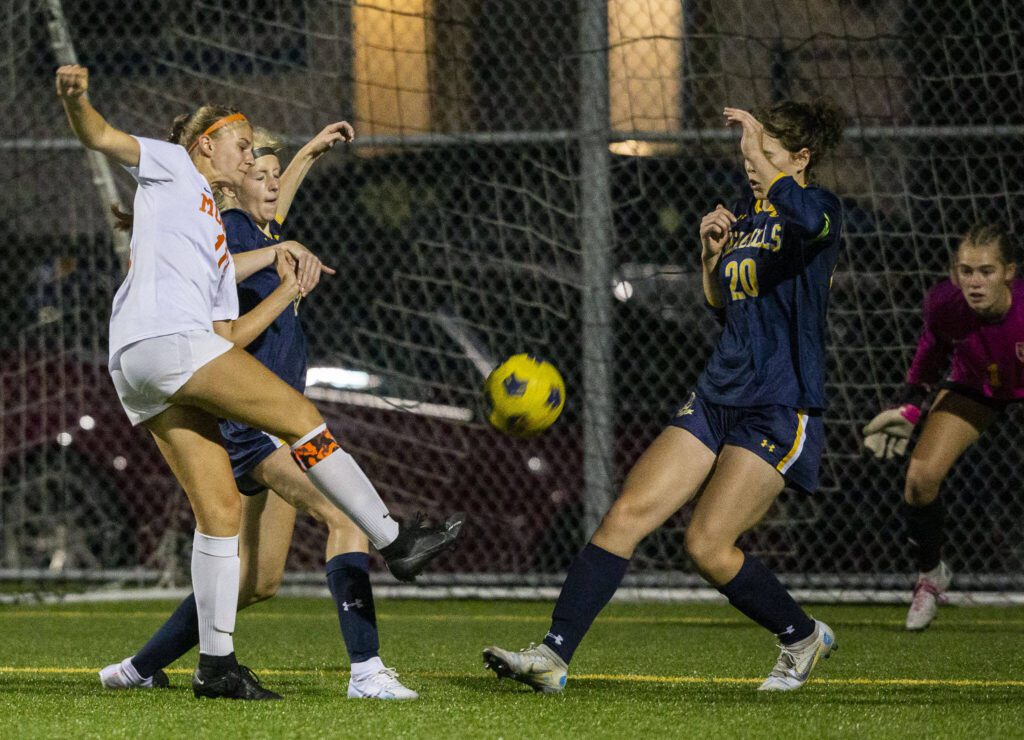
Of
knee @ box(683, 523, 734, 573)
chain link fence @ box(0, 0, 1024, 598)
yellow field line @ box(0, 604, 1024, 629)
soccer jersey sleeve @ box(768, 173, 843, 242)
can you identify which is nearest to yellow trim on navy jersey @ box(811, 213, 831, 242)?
soccer jersey sleeve @ box(768, 173, 843, 242)

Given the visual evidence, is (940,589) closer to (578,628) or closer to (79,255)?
(578,628)

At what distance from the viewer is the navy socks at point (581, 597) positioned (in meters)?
4.86

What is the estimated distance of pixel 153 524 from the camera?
31.6 ft

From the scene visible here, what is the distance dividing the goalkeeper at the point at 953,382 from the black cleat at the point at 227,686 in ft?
11.8

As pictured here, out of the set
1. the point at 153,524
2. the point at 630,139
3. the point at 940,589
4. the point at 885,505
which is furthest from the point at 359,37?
the point at 940,589

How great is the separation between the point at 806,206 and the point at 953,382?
2.87m

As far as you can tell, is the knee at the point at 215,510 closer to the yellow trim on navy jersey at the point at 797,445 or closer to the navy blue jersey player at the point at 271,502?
the navy blue jersey player at the point at 271,502

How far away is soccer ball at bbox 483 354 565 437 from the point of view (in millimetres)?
5258

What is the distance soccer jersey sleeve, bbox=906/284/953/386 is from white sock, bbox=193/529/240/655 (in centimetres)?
394

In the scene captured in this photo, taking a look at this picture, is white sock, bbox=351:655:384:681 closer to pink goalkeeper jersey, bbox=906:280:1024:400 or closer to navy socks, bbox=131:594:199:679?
navy socks, bbox=131:594:199:679

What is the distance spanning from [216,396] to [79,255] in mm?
5768

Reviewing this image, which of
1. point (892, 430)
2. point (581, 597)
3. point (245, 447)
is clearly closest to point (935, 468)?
point (892, 430)

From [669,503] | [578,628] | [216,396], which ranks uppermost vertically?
[216,396]

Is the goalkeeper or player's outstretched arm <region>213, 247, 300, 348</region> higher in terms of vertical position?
player's outstretched arm <region>213, 247, 300, 348</region>
